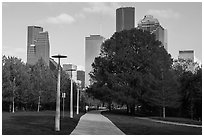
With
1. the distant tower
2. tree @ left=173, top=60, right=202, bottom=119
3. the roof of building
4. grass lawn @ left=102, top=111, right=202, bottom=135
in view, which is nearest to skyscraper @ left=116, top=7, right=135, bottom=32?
the roof of building

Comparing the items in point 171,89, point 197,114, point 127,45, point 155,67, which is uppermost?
point 127,45

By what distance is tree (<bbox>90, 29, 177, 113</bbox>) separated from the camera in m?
46.8

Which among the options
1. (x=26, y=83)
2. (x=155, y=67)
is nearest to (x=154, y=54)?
(x=155, y=67)

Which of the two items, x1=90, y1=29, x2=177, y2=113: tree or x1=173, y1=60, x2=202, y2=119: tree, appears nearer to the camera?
x1=173, y1=60, x2=202, y2=119: tree

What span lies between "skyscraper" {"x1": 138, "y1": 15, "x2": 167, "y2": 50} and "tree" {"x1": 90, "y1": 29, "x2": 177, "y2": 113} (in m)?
18.6

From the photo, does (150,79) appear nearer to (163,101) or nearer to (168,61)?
(163,101)

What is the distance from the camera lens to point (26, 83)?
57688 mm

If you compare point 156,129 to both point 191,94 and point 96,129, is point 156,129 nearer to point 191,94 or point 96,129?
point 96,129

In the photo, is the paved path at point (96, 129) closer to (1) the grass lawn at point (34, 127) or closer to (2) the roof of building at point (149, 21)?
(1) the grass lawn at point (34, 127)

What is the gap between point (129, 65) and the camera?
159ft

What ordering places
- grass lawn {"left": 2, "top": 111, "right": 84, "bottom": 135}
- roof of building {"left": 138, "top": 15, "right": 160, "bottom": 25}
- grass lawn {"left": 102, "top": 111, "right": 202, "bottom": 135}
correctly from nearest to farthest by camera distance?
1. grass lawn {"left": 2, "top": 111, "right": 84, "bottom": 135}
2. grass lawn {"left": 102, "top": 111, "right": 202, "bottom": 135}
3. roof of building {"left": 138, "top": 15, "right": 160, "bottom": 25}

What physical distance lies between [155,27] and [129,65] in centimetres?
2527

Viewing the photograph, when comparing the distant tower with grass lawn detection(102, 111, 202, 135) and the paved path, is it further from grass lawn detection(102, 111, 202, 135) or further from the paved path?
the paved path

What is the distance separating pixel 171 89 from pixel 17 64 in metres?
27.6
